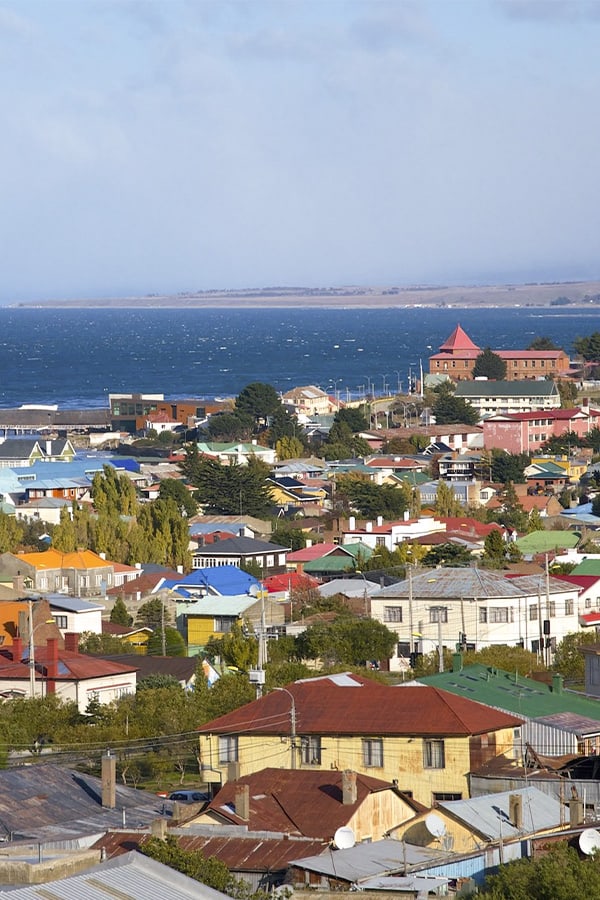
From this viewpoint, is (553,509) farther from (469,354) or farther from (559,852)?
(469,354)

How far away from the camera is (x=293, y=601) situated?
39219 mm

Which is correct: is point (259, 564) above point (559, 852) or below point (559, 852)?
below

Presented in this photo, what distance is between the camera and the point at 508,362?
101438mm

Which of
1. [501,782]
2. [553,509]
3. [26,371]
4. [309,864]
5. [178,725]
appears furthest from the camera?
[26,371]

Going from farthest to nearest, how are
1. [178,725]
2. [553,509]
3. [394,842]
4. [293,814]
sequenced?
[553,509] → [178,725] → [293,814] → [394,842]

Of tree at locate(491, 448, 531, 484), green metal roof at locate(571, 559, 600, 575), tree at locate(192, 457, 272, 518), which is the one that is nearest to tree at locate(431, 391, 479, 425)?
tree at locate(491, 448, 531, 484)

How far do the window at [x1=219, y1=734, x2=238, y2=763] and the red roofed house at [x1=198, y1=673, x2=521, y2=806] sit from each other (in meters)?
0.01

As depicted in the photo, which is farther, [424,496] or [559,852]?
[424,496]

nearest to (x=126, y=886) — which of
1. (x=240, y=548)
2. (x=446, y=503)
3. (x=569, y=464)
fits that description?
(x=240, y=548)

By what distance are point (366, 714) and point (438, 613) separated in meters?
13.4

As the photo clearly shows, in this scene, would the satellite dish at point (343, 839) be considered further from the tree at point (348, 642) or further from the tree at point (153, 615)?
the tree at point (153, 615)

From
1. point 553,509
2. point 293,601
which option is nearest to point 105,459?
point 553,509

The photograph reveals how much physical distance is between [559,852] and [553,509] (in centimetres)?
4159

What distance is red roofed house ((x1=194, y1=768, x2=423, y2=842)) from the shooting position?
17719mm
